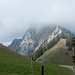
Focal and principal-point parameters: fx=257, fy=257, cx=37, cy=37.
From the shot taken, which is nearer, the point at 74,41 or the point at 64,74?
the point at 74,41

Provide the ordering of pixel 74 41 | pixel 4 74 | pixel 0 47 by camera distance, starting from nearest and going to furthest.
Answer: pixel 74 41 → pixel 4 74 → pixel 0 47

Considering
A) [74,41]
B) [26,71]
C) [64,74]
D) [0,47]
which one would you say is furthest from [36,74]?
[0,47]

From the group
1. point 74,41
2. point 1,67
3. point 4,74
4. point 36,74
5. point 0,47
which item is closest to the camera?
point 74,41

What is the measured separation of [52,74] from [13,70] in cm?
742

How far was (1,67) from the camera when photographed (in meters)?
49.8

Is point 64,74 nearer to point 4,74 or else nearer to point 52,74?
point 52,74

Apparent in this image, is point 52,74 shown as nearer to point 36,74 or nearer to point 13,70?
point 36,74

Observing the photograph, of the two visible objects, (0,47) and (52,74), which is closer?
(52,74)

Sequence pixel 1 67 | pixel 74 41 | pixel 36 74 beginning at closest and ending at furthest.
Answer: pixel 74 41
pixel 36 74
pixel 1 67

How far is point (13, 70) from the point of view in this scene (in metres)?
47.7

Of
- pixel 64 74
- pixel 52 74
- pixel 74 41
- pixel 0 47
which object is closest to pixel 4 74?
pixel 52 74

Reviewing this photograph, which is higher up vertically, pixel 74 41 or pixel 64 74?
pixel 74 41

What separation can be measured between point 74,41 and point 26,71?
33493 millimetres

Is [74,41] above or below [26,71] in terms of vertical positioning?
above
